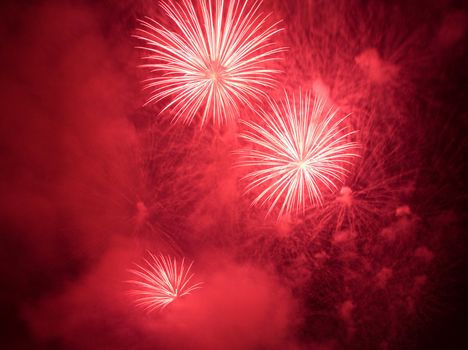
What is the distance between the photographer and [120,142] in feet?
27.1

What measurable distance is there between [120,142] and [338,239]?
5425mm

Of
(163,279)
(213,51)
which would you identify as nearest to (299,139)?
(213,51)

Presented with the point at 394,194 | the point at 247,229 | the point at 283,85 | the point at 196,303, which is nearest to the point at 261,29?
the point at 283,85

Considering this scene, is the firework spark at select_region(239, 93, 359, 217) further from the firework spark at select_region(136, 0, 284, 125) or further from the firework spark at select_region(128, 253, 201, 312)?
the firework spark at select_region(128, 253, 201, 312)

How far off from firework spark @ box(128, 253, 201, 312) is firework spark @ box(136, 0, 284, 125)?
393 cm

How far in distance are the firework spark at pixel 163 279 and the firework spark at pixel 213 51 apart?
3927mm

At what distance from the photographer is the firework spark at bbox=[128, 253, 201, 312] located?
27.3 ft

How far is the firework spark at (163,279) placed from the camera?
832 cm

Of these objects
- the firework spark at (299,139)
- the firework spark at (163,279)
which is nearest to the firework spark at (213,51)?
the firework spark at (299,139)

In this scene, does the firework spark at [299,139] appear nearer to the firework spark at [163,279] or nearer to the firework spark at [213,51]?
the firework spark at [213,51]

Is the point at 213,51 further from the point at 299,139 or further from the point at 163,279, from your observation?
the point at 163,279

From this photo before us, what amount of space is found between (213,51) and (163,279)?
17.3 ft

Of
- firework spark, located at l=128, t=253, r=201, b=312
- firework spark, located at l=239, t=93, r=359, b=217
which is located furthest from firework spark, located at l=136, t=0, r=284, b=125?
firework spark, located at l=128, t=253, r=201, b=312

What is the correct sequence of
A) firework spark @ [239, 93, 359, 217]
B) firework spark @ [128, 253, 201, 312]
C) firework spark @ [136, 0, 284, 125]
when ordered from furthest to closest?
firework spark @ [128, 253, 201, 312] → firework spark @ [239, 93, 359, 217] → firework spark @ [136, 0, 284, 125]
